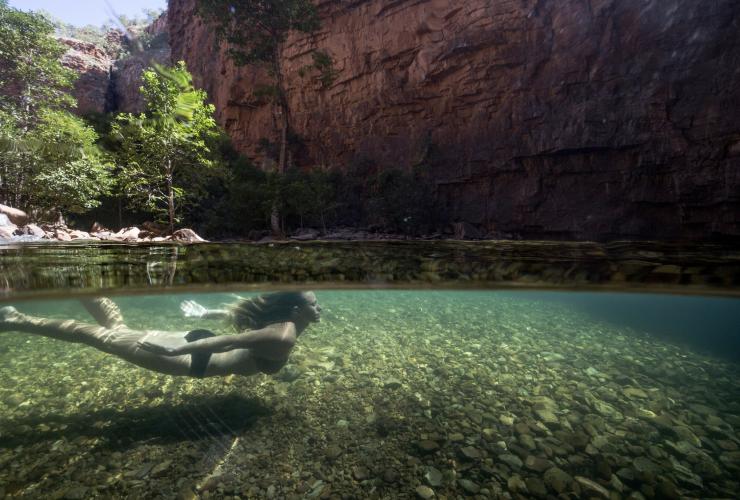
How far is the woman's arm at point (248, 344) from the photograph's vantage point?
4.53m

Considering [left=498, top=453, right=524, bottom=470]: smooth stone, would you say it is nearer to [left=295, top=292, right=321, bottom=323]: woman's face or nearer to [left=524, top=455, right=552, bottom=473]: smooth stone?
[left=524, top=455, right=552, bottom=473]: smooth stone

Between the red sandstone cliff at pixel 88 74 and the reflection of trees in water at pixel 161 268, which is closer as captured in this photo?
the reflection of trees in water at pixel 161 268

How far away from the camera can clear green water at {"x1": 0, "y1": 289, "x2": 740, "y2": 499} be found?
302cm

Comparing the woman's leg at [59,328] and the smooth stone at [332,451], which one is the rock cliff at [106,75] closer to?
the woman's leg at [59,328]

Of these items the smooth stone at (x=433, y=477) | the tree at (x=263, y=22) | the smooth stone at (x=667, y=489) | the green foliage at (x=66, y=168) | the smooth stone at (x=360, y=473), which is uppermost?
the tree at (x=263, y=22)

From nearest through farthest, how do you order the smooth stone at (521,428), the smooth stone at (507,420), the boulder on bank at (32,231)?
the smooth stone at (521,428) → the smooth stone at (507,420) → the boulder on bank at (32,231)

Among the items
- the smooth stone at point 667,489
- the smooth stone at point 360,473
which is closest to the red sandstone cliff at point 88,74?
the smooth stone at point 360,473

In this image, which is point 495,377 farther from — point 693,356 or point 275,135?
point 275,135

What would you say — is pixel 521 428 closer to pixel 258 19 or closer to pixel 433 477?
pixel 433 477

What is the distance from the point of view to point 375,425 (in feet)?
12.7

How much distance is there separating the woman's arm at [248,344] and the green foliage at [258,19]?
23.9 meters

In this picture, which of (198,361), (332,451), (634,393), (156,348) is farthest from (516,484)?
(156,348)

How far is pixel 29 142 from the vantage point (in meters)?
15.4

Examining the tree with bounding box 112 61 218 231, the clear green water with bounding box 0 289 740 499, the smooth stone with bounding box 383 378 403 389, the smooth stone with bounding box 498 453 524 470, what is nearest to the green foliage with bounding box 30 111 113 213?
the tree with bounding box 112 61 218 231
